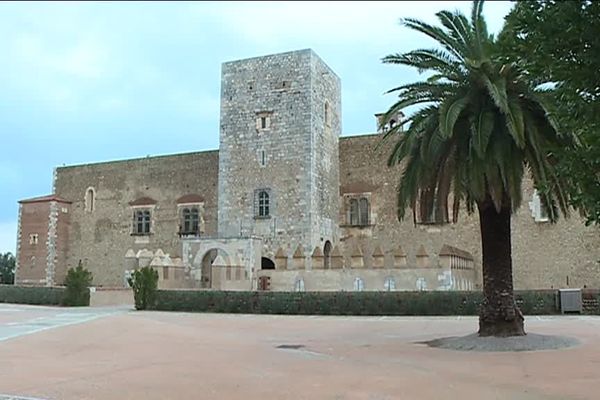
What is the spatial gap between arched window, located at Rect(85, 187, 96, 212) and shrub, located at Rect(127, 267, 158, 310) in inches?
640

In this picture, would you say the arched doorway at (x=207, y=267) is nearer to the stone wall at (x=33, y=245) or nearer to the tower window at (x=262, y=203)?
the tower window at (x=262, y=203)

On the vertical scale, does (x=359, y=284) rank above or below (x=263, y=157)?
below

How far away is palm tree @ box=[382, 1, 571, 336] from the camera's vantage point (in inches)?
504

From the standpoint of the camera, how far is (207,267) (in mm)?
31156

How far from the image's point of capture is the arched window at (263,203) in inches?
1228

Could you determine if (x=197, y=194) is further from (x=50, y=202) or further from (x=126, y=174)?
(x=50, y=202)

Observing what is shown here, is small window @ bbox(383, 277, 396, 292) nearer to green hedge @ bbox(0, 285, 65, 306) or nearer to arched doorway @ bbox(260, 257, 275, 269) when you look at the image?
arched doorway @ bbox(260, 257, 275, 269)

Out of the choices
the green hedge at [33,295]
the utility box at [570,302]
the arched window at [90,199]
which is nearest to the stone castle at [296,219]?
the arched window at [90,199]

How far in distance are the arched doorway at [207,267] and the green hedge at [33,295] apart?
6.27m

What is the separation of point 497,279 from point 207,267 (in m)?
19.3

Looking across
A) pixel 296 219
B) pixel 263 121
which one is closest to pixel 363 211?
pixel 296 219

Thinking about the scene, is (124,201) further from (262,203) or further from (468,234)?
(468,234)

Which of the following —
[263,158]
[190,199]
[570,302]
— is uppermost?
[263,158]

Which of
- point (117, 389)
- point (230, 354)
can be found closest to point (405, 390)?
point (117, 389)
